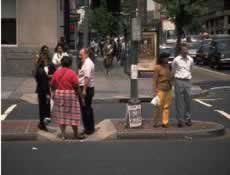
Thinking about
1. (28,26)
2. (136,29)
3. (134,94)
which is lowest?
(134,94)

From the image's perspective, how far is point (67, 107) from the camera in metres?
13.3

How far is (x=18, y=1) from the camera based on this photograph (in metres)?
31.0

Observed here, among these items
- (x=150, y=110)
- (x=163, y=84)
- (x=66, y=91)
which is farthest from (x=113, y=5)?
(x=150, y=110)

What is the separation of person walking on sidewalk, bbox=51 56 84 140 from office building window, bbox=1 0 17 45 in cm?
1831

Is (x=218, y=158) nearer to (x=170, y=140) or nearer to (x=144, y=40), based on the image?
(x=170, y=140)

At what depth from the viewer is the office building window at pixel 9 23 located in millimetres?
31359

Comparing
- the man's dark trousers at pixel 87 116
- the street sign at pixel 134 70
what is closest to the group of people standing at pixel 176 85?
the street sign at pixel 134 70

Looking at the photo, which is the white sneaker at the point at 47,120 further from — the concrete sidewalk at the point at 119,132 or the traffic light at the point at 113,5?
the traffic light at the point at 113,5

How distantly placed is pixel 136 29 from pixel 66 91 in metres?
A: 2.40

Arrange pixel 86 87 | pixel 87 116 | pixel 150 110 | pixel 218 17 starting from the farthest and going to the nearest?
pixel 218 17 → pixel 150 110 → pixel 87 116 → pixel 86 87

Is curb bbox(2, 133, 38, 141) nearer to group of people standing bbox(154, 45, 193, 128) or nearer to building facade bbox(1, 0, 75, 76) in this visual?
group of people standing bbox(154, 45, 193, 128)

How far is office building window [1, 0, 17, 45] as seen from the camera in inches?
1235

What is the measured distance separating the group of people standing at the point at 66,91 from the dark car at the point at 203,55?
3337cm

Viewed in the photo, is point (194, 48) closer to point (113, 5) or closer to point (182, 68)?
point (113, 5)
